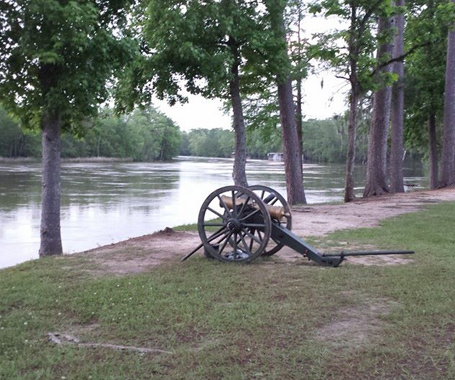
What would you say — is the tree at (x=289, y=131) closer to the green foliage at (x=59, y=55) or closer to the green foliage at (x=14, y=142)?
the green foliage at (x=59, y=55)

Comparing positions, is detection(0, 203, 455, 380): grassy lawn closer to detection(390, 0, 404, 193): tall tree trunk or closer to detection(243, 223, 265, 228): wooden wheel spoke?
detection(243, 223, 265, 228): wooden wheel spoke

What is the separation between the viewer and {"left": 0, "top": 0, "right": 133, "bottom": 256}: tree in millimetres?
7043

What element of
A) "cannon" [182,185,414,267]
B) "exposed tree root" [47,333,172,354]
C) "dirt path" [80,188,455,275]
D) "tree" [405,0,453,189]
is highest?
"tree" [405,0,453,189]

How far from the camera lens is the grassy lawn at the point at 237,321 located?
3.57m

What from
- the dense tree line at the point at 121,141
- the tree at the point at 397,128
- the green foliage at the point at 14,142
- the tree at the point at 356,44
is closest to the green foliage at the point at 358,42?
the tree at the point at 356,44

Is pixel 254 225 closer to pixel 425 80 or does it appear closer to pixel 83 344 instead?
pixel 83 344

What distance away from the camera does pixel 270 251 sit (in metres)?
7.36

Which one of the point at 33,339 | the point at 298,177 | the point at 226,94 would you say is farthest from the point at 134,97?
the point at 33,339

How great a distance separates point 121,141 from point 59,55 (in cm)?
11165

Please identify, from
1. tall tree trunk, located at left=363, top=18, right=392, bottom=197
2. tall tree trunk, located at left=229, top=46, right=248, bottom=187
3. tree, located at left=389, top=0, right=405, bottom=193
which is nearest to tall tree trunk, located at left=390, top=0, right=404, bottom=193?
tree, located at left=389, top=0, right=405, bottom=193

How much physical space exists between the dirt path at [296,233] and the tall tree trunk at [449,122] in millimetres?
5104

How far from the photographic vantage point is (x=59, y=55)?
735cm

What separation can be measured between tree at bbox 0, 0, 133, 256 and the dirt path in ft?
5.18

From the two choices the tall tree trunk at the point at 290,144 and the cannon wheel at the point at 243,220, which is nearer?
the cannon wheel at the point at 243,220
